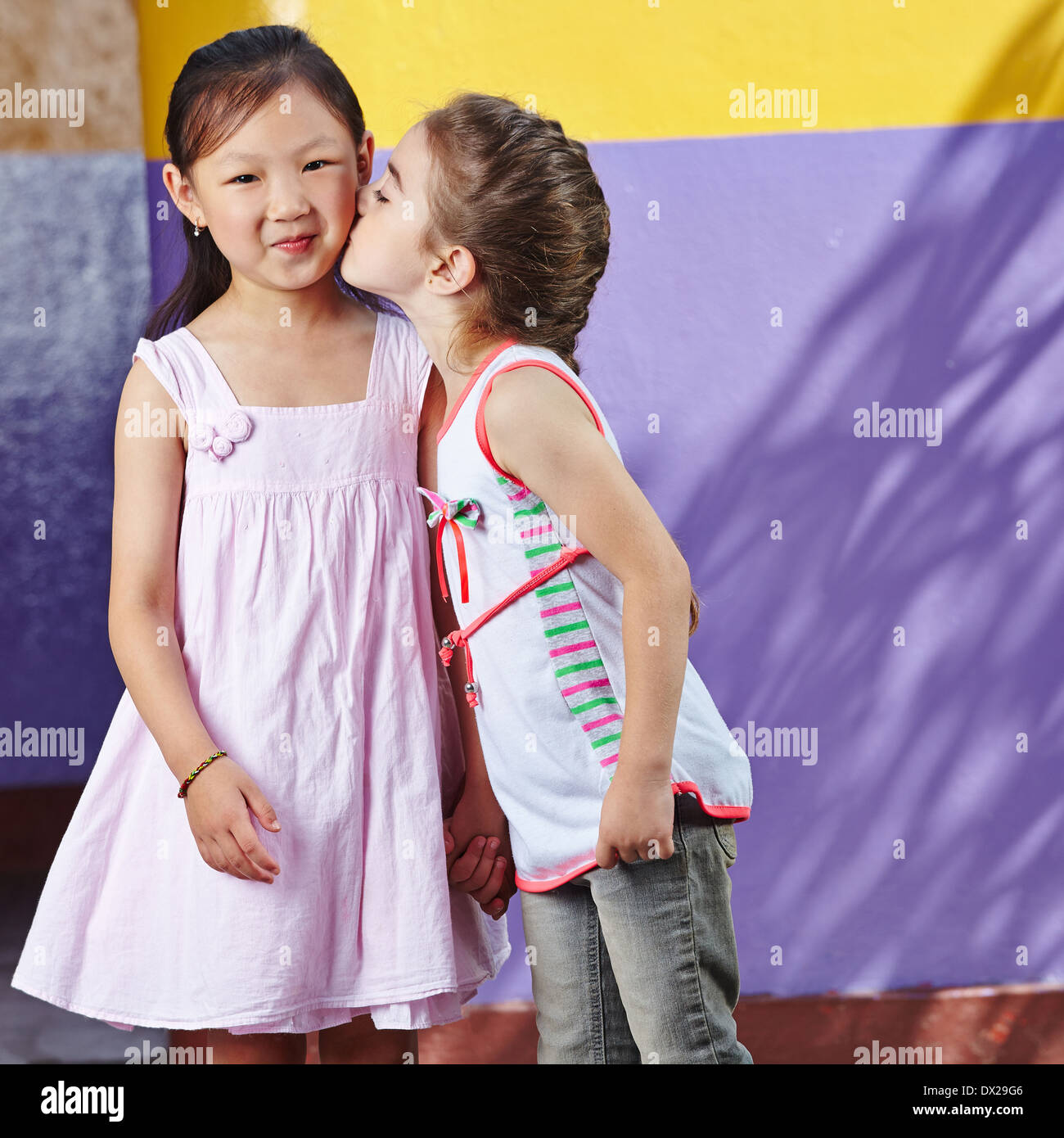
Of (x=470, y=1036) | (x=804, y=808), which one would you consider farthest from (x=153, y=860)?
(x=804, y=808)

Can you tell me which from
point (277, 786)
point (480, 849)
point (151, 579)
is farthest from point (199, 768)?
point (480, 849)

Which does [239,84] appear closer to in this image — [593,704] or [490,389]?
[490,389]

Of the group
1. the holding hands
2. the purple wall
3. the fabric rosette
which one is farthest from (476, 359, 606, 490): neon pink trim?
the purple wall

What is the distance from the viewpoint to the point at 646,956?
112 centimetres

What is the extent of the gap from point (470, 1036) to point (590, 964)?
1211 millimetres

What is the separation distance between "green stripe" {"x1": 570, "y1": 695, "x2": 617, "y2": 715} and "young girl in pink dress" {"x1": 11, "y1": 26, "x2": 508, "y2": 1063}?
0.17 metres

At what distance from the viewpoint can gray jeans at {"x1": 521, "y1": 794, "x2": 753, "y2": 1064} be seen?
1.12 metres

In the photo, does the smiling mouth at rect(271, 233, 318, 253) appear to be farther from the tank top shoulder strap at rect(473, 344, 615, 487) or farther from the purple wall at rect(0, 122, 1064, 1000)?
the purple wall at rect(0, 122, 1064, 1000)

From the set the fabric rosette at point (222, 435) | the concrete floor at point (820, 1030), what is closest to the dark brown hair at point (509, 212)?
the fabric rosette at point (222, 435)

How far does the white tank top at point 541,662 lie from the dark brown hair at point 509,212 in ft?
0.15

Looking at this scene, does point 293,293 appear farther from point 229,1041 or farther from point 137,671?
point 229,1041

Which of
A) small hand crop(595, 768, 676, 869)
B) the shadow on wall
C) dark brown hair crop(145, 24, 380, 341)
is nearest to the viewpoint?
small hand crop(595, 768, 676, 869)
